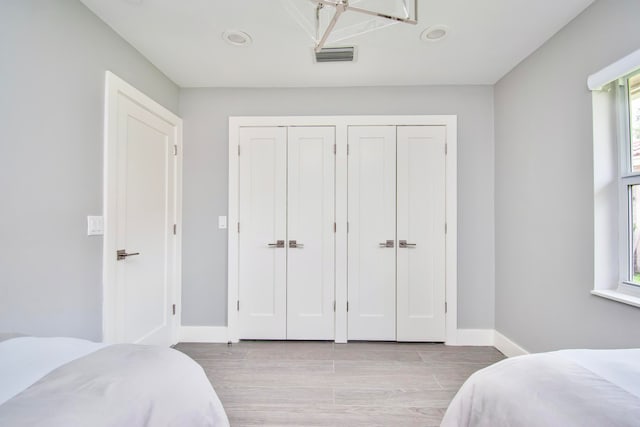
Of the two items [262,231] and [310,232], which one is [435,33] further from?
[262,231]

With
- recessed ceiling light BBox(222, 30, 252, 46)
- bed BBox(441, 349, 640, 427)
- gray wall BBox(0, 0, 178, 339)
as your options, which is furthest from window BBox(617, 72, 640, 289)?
gray wall BBox(0, 0, 178, 339)

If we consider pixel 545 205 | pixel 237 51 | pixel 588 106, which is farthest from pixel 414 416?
pixel 237 51

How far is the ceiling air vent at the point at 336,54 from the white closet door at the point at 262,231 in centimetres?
74

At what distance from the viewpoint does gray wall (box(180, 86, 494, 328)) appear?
2.58 m

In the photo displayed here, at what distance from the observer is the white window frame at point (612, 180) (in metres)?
1.51

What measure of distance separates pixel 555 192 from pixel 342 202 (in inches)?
63.1

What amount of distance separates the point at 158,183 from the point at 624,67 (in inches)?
126

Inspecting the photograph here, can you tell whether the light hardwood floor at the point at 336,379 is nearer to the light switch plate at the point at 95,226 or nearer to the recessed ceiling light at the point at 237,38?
the light switch plate at the point at 95,226

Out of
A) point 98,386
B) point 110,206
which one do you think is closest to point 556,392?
point 98,386

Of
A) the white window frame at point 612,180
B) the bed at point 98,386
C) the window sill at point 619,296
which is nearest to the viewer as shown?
the bed at point 98,386

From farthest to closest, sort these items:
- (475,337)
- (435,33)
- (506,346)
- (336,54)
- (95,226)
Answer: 1. (475,337)
2. (506,346)
3. (336,54)
4. (435,33)
5. (95,226)

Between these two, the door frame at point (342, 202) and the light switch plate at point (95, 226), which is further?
the door frame at point (342, 202)

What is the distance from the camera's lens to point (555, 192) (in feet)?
6.16

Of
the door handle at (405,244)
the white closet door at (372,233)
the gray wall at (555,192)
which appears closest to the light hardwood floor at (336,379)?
the white closet door at (372,233)
